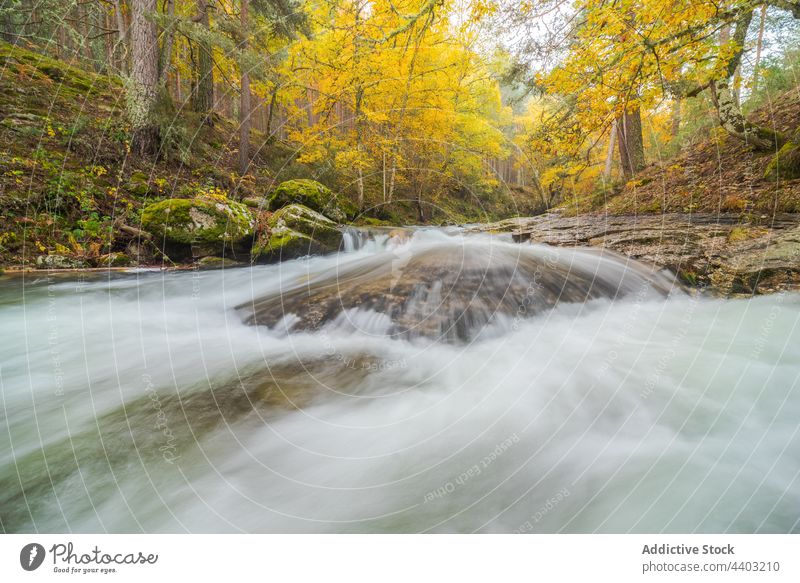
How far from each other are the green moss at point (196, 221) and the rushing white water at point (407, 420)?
2.57 m

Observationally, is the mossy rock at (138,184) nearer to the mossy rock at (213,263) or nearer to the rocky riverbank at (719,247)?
the mossy rock at (213,263)

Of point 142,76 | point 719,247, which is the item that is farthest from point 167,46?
point 719,247

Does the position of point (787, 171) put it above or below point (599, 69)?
below

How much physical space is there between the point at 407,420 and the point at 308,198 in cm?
897

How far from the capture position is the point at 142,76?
798 cm

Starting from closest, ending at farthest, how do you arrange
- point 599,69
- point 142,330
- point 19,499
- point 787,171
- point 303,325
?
1. point 19,499
2. point 599,69
3. point 303,325
4. point 142,330
5. point 787,171

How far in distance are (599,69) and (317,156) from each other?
1002cm

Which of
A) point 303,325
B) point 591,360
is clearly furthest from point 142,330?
point 591,360

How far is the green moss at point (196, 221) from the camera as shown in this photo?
272 inches

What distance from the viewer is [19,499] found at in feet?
6.40

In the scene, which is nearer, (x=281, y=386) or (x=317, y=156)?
(x=281, y=386)

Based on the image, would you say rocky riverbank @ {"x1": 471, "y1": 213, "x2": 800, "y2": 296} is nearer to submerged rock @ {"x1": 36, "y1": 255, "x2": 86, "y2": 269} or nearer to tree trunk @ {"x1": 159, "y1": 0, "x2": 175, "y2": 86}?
submerged rock @ {"x1": 36, "y1": 255, "x2": 86, "y2": 269}
